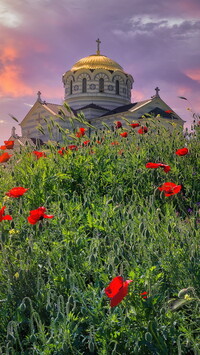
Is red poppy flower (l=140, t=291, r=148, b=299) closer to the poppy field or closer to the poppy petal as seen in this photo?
the poppy field

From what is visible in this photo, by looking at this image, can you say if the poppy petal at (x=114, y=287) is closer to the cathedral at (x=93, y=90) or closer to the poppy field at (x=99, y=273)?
the poppy field at (x=99, y=273)

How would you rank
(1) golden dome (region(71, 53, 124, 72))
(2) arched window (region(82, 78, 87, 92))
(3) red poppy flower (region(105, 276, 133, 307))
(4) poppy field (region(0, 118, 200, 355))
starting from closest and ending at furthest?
(3) red poppy flower (region(105, 276, 133, 307)), (4) poppy field (region(0, 118, 200, 355)), (1) golden dome (region(71, 53, 124, 72)), (2) arched window (region(82, 78, 87, 92))

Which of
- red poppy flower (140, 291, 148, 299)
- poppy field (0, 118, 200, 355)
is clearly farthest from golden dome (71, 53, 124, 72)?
red poppy flower (140, 291, 148, 299)

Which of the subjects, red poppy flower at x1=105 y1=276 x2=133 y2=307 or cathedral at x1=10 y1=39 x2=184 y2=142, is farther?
cathedral at x1=10 y1=39 x2=184 y2=142

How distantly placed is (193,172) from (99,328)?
11.4 feet

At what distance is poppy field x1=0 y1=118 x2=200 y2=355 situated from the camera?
2250 mm

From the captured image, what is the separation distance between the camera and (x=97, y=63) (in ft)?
158

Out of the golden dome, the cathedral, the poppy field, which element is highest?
the golden dome

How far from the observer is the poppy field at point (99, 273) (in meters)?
2.25

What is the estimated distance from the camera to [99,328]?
88.7 inches

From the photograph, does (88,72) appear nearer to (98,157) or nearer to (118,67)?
(118,67)

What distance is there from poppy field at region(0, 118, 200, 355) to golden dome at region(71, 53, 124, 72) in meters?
43.8

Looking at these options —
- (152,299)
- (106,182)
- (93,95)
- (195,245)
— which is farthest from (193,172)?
(93,95)

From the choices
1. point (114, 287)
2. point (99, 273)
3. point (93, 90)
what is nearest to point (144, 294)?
point (114, 287)
